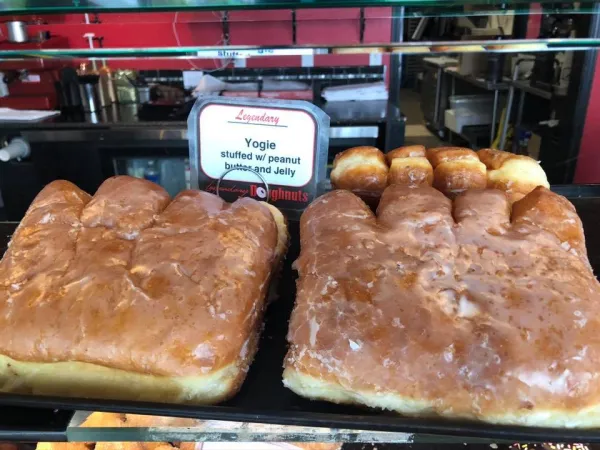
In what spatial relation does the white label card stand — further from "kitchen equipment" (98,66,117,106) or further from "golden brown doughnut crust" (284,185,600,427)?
"kitchen equipment" (98,66,117,106)

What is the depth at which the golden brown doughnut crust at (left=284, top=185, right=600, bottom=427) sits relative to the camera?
657mm

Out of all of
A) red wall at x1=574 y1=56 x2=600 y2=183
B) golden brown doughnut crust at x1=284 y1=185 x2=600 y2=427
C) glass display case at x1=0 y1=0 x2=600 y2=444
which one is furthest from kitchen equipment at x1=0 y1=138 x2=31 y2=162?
red wall at x1=574 y1=56 x2=600 y2=183

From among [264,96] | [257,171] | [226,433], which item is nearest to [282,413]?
[226,433]

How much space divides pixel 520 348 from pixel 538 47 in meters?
0.74

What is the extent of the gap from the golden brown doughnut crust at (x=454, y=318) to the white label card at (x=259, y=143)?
10.6 inches

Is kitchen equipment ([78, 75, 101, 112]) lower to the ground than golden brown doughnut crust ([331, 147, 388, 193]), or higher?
lower

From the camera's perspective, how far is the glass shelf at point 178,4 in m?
0.95

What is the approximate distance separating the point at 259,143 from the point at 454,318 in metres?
0.59

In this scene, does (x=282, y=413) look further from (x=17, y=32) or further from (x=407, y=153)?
(x=17, y=32)

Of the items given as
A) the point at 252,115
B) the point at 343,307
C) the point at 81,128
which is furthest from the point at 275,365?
the point at 81,128

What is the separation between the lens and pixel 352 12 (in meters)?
4.22

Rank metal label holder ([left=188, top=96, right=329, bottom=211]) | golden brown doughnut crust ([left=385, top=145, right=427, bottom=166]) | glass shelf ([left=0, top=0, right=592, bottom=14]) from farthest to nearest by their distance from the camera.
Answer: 1. golden brown doughnut crust ([left=385, top=145, right=427, bottom=166])
2. metal label holder ([left=188, top=96, right=329, bottom=211])
3. glass shelf ([left=0, top=0, right=592, bottom=14])

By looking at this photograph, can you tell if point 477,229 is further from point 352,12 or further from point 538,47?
point 352,12

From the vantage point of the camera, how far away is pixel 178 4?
0.99m
